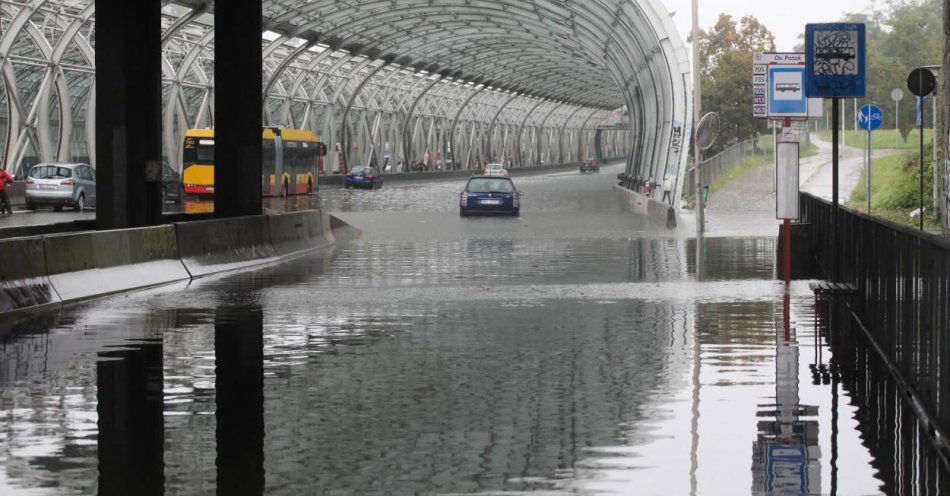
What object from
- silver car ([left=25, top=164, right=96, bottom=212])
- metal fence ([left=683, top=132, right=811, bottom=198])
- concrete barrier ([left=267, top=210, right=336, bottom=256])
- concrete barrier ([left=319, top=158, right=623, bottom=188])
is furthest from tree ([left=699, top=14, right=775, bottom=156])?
concrete barrier ([left=267, top=210, right=336, bottom=256])

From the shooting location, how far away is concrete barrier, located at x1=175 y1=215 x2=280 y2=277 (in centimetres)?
2334

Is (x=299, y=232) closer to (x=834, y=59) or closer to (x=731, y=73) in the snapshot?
(x=834, y=59)

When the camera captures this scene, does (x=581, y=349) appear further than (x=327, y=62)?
No

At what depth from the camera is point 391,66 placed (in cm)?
9019

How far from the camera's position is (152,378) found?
11.1 meters

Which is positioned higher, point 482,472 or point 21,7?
point 21,7

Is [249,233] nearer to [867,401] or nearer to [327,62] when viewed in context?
[867,401]

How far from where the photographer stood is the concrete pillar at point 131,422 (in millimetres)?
7344

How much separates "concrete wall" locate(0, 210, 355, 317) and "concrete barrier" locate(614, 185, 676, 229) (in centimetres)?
1473

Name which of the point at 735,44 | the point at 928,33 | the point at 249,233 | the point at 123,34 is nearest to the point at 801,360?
the point at 123,34

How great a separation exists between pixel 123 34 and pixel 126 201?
96.2 inches

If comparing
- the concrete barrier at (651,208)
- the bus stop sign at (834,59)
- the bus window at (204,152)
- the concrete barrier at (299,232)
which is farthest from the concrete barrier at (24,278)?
the bus window at (204,152)

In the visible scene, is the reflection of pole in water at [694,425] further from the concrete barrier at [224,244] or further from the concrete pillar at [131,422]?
the concrete barrier at [224,244]

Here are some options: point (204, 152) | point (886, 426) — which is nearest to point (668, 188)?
point (204, 152)
